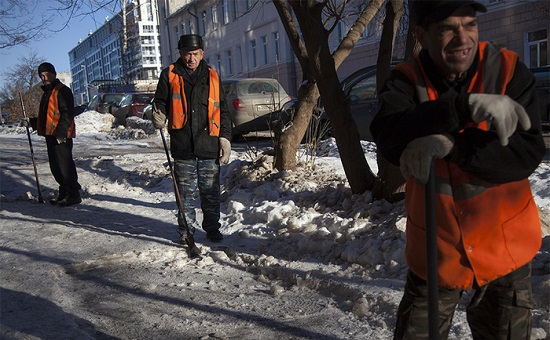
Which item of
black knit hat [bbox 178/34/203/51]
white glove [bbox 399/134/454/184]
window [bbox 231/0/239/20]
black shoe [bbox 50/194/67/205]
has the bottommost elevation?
black shoe [bbox 50/194/67/205]

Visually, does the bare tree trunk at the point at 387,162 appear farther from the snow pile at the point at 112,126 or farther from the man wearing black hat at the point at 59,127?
the snow pile at the point at 112,126

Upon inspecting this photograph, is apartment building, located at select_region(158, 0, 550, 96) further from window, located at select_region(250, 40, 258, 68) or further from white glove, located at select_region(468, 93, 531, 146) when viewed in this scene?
white glove, located at select_region(468, 93, 531, 146)

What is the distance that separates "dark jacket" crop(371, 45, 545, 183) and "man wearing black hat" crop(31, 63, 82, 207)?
21.5 ft

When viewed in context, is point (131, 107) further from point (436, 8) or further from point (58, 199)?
point (436, 8)

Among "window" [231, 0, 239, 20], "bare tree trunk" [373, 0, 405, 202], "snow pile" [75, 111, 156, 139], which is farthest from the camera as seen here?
"window" [231, 0, 239, 20]

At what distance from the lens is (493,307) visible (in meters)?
2.02

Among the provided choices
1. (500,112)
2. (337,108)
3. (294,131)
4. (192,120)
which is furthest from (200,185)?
(500,112)

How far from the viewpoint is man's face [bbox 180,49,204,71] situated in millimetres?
5359


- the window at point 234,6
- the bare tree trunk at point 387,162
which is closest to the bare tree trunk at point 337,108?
the bare tree trunk at point 387,162

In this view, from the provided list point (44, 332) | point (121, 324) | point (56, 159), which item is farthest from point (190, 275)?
point (56, 159)

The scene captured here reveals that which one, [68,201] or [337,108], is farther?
[68,201]

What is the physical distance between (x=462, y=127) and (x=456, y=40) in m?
0.29

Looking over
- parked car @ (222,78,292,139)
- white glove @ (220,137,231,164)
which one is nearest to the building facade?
parked car @ (222,78,292,139)

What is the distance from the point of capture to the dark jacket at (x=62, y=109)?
761cm
